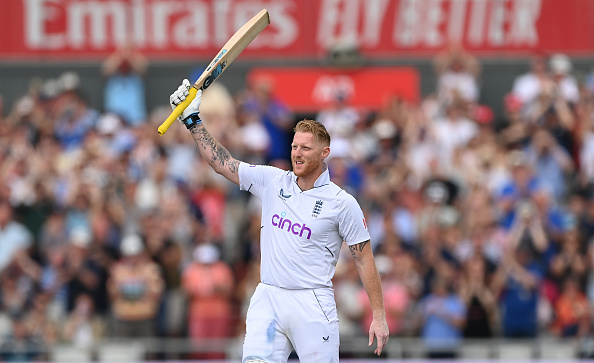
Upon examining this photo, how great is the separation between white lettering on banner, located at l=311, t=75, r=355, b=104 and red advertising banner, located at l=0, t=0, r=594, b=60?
32.7 inches

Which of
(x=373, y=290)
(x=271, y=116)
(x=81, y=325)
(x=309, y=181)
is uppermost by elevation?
(x=271, y=116)

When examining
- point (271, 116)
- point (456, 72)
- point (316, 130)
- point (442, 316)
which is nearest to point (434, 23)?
point (456, 72)

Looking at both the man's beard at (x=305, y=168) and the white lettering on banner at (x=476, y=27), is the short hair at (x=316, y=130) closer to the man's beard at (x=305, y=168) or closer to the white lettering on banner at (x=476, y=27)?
the man's beard at (x=305, y=168)

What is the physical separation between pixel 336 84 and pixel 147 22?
11.7 feet

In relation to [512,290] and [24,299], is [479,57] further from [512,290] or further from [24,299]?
[24,299]

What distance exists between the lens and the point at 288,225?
26.9ft

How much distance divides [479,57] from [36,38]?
305 inches

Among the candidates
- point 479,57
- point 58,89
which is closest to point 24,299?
point 58,89

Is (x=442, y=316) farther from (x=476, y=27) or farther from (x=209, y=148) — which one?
(x=476, y=27)

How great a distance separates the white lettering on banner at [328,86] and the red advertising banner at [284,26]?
0.83m

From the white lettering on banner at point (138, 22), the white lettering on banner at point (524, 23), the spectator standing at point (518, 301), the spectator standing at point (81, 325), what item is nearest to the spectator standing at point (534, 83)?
the white lettering on banner at point (524, 23)

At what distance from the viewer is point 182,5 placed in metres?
19.1

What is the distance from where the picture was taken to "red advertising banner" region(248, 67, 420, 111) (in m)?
18.0

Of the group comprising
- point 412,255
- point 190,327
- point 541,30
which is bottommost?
point 190,327
